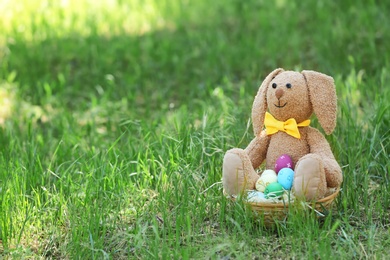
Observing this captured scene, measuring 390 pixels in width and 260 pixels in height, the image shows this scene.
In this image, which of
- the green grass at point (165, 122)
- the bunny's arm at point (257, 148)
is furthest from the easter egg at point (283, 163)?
the green grass at point (165, 122)

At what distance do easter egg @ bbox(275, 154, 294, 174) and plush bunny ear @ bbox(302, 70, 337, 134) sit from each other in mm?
215

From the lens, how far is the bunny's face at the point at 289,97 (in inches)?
119

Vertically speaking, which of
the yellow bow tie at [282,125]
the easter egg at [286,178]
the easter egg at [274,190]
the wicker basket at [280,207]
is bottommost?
the wicker basket at [280,207]

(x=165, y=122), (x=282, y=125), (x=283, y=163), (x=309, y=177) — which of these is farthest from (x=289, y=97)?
(x=165, y=122)

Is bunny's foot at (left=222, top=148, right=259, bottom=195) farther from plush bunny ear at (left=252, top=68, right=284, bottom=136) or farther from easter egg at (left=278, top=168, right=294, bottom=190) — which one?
plush bunny ear at (left=252, top=68, right=284, bottom=136)

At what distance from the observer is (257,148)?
3160 millimetres

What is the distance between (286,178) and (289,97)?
36 cm

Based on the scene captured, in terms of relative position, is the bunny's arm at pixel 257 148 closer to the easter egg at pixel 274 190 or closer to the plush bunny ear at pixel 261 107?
the plush bunny ear at pixel 261 107

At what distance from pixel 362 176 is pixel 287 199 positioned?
2.27 feet

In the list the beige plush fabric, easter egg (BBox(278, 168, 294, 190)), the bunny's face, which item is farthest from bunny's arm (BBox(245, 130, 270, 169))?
easter egg (BBox(278, 168, 294, 190))

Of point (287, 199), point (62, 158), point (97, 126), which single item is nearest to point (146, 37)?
point (97, 126)

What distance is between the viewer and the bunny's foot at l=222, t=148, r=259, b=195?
115 inches

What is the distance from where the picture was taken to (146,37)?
6.07 metres

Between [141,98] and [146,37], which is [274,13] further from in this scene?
[141,98]
